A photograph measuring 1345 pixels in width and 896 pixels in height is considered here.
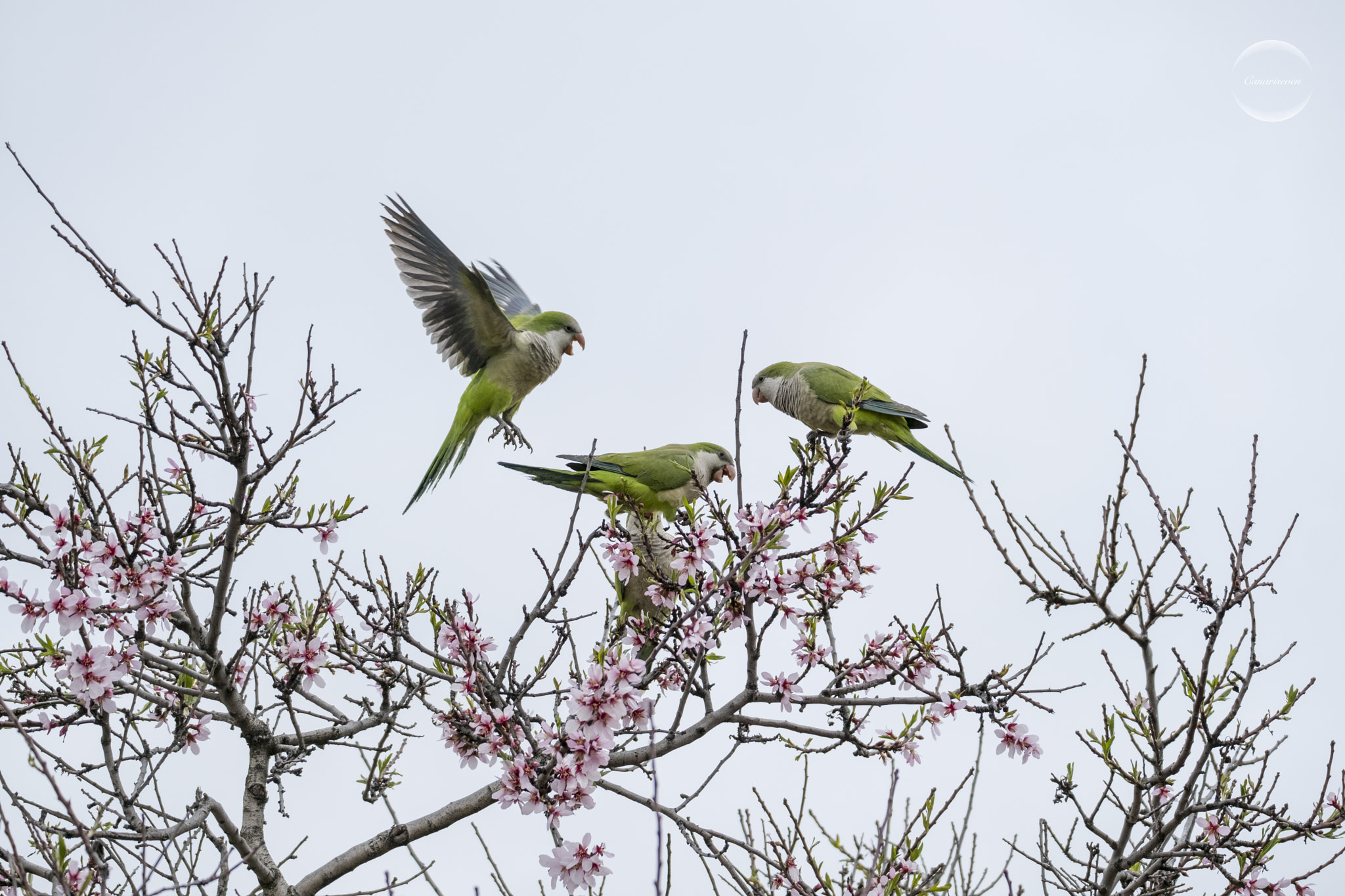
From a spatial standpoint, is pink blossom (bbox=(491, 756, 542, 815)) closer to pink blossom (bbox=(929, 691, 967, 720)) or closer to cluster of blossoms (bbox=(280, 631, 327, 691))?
cluster of blossoms (bbox=(280, 631, 327, 691))

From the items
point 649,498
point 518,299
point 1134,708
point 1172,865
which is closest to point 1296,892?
point 1172,865

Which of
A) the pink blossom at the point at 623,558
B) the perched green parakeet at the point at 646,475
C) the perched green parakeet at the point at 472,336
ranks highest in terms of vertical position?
the perched green parakeet at the point at 472,336

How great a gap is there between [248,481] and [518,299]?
19.5 ft

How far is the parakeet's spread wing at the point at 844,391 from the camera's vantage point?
6.00m

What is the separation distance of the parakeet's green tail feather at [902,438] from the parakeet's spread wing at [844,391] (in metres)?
0.08

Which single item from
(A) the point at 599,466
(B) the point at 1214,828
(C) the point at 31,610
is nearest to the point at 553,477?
(A) the point at 599,466

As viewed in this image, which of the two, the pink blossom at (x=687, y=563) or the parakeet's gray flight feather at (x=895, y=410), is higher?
the parakeet's gray flight feather at (x=895, y=410)

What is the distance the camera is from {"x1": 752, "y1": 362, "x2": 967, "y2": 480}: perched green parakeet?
6016mm

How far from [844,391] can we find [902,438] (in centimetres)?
51

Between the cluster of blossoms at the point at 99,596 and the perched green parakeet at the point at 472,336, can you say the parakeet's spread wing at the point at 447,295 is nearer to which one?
the perched green parakeet at the point at 472,336

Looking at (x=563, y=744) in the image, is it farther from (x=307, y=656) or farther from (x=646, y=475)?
(x=646, y=475)

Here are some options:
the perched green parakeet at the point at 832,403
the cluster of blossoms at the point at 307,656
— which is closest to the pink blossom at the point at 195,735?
the cluster of blossoms at the point at 307,656

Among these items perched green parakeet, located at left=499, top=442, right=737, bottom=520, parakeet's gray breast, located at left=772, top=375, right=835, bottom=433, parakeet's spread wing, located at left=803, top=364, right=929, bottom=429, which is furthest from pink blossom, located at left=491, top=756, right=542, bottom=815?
parakeet's gray breast, located at left=772, top=375, right=835, bottom=433

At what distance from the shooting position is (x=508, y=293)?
29.7 feet
